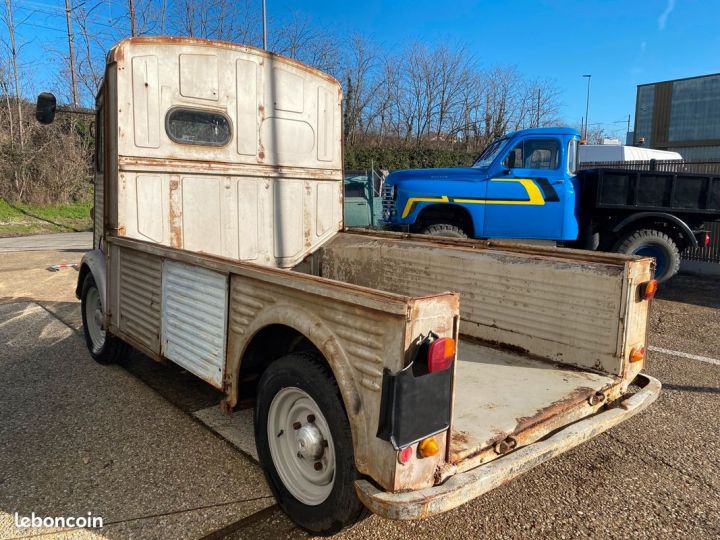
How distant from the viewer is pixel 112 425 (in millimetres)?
3623

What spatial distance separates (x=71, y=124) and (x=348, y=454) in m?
24.6

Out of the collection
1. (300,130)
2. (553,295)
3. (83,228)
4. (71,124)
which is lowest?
(83,228)

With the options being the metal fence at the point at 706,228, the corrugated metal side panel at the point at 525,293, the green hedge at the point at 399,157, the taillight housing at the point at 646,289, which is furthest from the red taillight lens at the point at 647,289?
the green hedge at the point at 399,157

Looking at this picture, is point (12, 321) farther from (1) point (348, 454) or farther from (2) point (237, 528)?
(1) point (348, 454)

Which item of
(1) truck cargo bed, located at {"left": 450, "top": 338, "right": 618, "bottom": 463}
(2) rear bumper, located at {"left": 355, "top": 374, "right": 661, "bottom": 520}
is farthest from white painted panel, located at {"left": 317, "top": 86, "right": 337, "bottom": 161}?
(2) rear bumper, located at {"left": 355, "top": 374, "right": 661, "bottom": 520}

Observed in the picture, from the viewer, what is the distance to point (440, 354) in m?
1.91

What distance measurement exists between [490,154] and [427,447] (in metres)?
7.75

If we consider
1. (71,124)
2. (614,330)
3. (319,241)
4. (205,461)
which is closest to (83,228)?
(71,124)

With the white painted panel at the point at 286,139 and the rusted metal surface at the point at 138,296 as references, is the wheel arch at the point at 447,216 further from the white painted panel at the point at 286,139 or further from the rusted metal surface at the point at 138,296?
the rusted metal surface at the point at 138,296

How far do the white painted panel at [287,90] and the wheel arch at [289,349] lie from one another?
2761 mm

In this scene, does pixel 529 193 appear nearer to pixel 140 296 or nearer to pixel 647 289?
pixel 647 289

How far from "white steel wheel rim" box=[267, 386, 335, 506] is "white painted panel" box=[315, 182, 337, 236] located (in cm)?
285

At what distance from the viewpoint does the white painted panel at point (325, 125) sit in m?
5.16

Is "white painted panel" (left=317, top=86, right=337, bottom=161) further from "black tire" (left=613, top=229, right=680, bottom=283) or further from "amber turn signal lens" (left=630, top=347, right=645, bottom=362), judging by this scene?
"black tire" (left=613, top=229, right=680, bottom=283)
